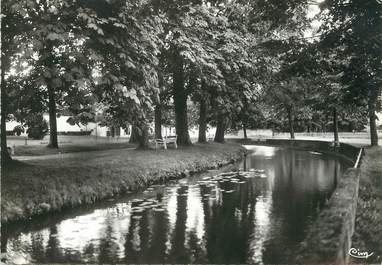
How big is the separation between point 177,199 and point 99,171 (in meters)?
3.57

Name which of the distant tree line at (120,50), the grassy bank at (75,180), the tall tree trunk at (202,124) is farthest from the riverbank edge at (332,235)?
the tall tree trunk at (202,124)

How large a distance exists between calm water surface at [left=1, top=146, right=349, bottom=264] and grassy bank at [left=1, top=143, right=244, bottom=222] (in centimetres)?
64

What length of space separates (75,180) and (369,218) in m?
9.36

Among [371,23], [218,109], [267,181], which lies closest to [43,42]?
[371,23]

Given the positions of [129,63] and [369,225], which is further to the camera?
[129,63]

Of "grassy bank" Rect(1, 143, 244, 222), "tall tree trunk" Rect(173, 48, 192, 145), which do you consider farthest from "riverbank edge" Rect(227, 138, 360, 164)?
"grassy bank" Rect(1, 143, 244, 222)

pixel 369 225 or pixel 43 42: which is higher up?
pixel 43 42

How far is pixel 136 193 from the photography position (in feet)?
59.2

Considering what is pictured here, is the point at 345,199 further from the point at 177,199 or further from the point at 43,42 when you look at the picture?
the point at 43,42

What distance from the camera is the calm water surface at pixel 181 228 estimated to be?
31.1 feet

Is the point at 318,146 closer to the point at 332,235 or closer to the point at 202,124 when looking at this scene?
the point at 202,124

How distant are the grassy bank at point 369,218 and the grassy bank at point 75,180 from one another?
8.55 meters

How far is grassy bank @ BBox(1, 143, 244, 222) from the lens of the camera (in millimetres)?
13172

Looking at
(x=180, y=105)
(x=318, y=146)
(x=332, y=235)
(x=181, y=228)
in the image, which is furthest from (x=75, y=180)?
(x=318, y=146)
